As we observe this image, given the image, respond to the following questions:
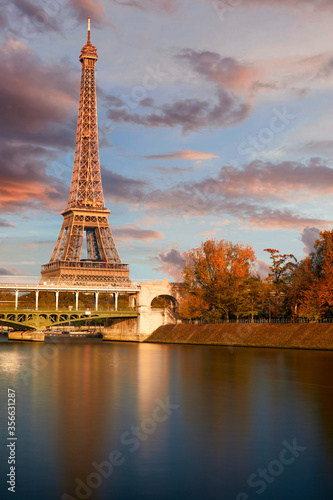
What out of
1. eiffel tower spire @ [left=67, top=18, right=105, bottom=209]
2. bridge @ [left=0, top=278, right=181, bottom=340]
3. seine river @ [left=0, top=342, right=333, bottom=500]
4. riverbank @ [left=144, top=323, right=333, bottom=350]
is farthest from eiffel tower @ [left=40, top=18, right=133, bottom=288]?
seine river @ [left=0, top=342, right=333, bottom=500]

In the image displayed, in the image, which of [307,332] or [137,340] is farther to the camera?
[137,340]

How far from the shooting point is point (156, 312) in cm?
11725

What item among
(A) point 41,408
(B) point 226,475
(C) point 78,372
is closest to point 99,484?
(B) point 226,475

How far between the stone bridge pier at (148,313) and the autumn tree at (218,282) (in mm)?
9812

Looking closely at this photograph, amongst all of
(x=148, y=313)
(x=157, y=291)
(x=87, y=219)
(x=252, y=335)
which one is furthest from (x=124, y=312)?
(x=87, y=219)

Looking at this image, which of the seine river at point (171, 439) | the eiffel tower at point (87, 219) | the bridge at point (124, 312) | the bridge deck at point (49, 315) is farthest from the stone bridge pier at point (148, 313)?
the seine river at point (171, 439)

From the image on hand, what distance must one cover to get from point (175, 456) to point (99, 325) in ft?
587

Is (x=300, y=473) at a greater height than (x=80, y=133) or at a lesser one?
lesser

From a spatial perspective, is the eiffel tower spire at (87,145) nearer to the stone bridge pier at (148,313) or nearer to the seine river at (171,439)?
the stone bridge pier at (148,313)

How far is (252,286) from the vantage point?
10206 centimetres

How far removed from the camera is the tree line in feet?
279

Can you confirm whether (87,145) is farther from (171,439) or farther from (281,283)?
(171,439)

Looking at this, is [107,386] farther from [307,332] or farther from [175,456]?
[307,332]

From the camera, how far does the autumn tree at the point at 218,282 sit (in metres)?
101
